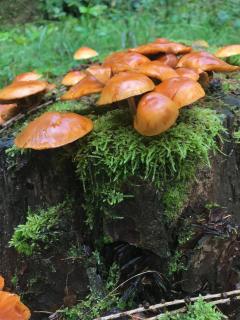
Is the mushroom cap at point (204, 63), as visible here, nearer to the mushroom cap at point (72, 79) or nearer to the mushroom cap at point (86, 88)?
the mushroom cap at point (86, 88)

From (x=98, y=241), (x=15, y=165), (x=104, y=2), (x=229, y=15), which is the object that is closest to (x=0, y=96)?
(x=15, y=165)

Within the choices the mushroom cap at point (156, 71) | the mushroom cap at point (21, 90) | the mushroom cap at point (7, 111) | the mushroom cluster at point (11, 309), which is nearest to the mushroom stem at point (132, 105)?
the mushroom cap at point (156, 71)


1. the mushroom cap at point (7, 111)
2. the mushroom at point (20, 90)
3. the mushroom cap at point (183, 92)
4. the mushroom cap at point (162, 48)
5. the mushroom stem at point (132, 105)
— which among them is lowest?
the mushroom cap at point (7, 111)

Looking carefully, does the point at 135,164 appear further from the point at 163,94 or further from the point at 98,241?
the point at 98,241

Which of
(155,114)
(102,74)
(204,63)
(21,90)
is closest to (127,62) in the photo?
(102,74)

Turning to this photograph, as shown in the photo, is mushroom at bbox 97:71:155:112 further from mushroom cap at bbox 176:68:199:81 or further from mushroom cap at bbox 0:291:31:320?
mushroom cap at bbox 0:291:31:320
